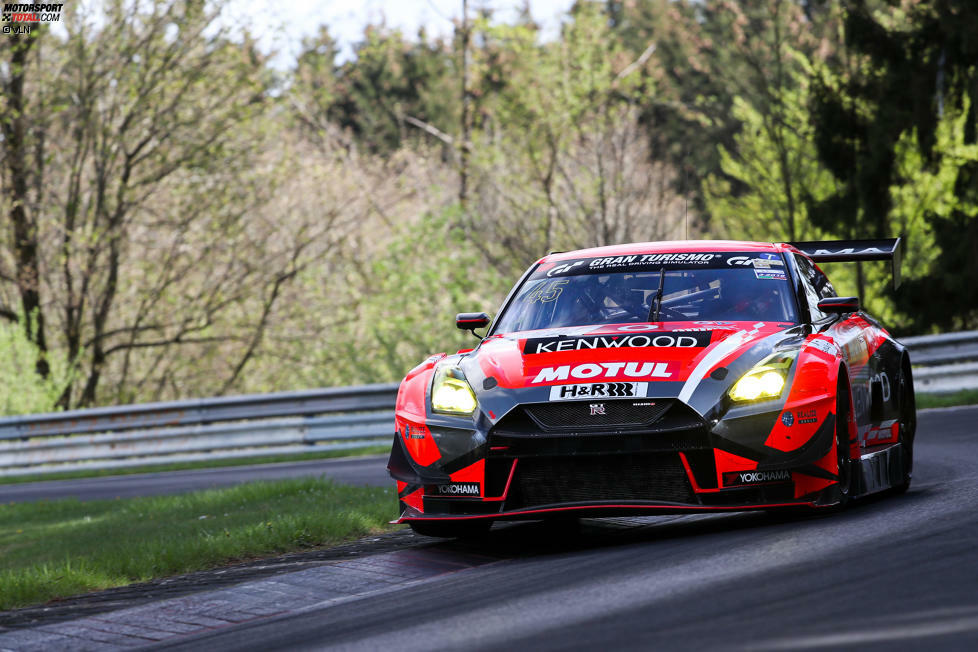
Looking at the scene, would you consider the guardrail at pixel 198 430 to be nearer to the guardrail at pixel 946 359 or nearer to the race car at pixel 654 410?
the guardrail at pixel 946 359

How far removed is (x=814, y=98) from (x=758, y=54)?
317 inches

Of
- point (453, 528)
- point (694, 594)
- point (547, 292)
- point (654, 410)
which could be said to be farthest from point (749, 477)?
point (547, 292)

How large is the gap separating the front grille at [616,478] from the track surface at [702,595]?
0.88 ft

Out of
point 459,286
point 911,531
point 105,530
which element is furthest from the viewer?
point 459,286

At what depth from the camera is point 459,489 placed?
679cm

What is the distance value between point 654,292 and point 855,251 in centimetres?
223

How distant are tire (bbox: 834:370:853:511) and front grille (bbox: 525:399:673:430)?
986 mm

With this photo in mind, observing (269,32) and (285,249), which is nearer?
(269,32)

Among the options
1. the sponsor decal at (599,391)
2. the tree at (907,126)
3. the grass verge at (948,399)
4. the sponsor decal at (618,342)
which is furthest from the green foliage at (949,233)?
the sponsor decal at (599,391)

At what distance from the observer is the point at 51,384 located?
73.7ft

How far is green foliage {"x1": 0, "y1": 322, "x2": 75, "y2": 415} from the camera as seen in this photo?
21859 mm

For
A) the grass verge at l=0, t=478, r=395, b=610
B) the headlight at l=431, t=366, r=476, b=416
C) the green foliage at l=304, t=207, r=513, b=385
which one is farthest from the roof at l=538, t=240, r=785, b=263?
the green foliage at l=304, t=207, r=513, b=385

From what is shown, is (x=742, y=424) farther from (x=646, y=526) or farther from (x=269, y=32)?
(x=269, y=32)

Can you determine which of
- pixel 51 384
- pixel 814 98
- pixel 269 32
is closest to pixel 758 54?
pixel 814 98
